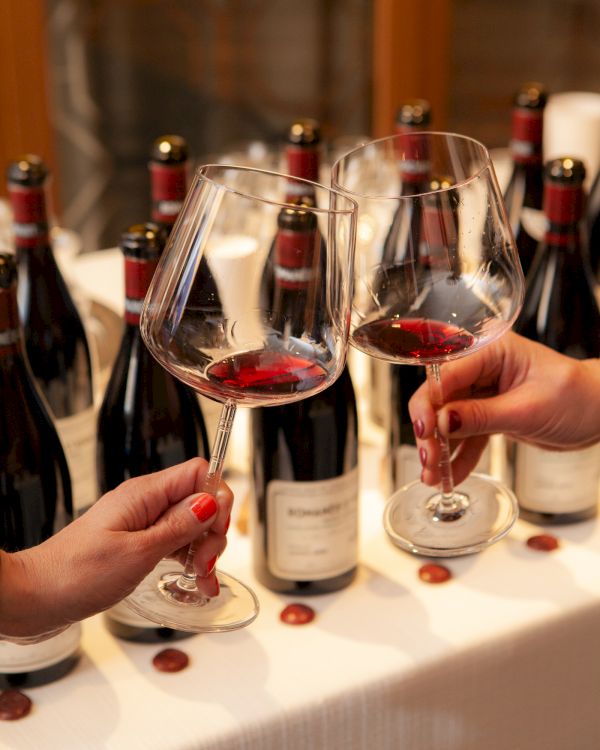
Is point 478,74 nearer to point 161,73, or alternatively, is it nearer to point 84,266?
point 161,73

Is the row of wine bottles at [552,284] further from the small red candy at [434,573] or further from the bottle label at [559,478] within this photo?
the small red candy at [434,573]

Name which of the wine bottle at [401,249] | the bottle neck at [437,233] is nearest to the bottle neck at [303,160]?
the wine bottle at [401,249]

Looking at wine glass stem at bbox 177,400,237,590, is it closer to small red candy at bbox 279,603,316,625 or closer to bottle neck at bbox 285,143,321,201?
small red candy at bbox 279,603,316,625

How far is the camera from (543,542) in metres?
1.19

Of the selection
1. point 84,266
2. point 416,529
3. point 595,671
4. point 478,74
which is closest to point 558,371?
point 416,529

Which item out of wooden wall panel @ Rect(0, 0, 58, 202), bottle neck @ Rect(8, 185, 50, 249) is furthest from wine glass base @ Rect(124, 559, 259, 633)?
wooden wall panel @ Rect(0, 0, 58, 202)

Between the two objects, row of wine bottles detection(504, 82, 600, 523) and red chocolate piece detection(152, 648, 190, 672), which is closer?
red chocolate piece detection(152, 648, 190, 672)

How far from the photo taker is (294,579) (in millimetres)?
1106

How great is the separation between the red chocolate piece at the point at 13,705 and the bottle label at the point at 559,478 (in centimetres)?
59

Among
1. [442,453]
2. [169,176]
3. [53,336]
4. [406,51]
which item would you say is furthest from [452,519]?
[406,51]

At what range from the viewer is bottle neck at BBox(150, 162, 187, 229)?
120 cm

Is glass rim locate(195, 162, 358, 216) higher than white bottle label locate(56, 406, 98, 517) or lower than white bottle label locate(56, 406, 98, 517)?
higher

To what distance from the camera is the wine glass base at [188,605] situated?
868 millimetres

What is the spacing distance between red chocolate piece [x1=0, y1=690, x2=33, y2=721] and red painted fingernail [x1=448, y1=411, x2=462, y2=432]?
0.45 metres
